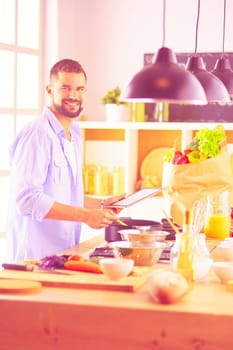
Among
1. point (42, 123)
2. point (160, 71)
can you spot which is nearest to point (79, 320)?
point (160, 71)

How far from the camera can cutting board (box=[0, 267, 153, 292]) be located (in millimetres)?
2684

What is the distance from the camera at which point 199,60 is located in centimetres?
368

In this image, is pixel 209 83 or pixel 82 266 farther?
pixel 209 83

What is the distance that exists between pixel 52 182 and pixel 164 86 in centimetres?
111

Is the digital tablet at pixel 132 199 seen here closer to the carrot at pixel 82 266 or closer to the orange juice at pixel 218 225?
the orange juice at pixel 218 225

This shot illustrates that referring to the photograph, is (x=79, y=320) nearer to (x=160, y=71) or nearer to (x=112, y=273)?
(x=112, y=273)

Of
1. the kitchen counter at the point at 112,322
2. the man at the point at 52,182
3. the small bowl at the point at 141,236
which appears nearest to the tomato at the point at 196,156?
the man at the point at 52,182

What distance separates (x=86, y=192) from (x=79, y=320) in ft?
13.1

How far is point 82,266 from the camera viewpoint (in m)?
2.95

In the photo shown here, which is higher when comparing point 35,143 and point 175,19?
point 175,19

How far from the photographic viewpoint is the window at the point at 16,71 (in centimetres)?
573

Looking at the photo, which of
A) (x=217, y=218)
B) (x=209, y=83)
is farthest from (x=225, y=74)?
(x=217, y=218)

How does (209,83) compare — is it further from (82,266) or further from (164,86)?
(82,266)

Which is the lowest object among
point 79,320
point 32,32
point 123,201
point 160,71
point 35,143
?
point 79,320
